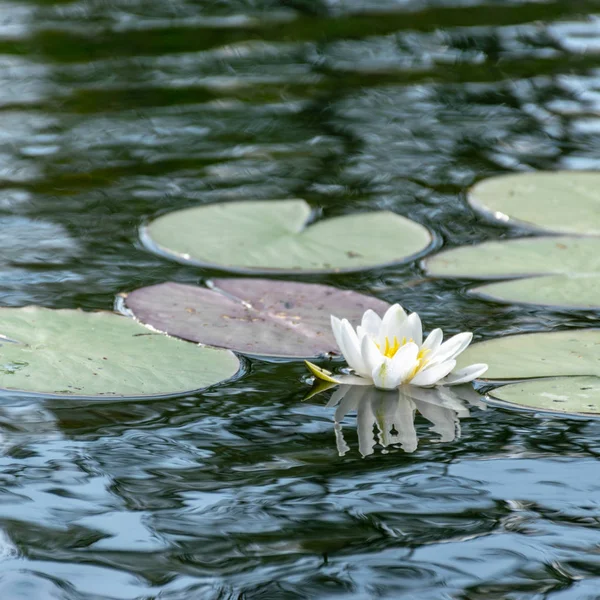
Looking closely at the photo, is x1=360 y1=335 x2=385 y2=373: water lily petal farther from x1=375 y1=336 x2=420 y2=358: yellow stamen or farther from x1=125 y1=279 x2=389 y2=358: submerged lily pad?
x1=125 y1=279 x2=389 y2=358: submerged lily pad

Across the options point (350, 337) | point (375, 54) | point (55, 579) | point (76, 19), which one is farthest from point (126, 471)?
point (76, 19)

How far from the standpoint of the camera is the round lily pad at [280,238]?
2494 mm

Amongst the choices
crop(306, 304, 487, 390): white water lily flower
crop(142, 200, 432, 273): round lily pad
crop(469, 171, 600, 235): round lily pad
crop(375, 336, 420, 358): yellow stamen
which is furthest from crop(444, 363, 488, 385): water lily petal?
crop(469, 171, 600, 235): round lily pad

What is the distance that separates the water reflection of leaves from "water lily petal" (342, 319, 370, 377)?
0.05 meters

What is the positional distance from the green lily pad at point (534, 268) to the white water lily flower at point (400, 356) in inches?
17.2

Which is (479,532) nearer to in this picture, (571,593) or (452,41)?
(571,593)

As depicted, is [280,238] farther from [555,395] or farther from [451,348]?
[555,395]

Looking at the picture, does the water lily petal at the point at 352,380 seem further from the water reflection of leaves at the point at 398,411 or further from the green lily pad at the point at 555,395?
the green lily pad at the point at 555,395

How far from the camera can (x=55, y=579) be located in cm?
133

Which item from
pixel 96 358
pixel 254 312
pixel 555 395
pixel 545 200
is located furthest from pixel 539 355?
pixel 545 200

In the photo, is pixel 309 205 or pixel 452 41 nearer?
pixel 309 205

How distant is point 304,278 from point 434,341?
0.62 metres

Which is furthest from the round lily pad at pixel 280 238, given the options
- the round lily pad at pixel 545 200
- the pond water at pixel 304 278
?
the round lily pad at pixel 545 200

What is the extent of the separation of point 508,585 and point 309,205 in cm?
175
